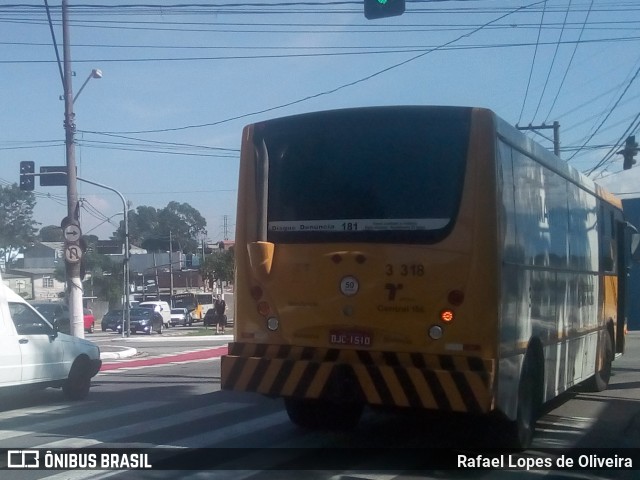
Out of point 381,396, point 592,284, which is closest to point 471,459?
point 381,396

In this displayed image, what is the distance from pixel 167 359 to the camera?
23.1 meters

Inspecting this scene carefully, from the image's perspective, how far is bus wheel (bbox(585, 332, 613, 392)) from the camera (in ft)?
45.6

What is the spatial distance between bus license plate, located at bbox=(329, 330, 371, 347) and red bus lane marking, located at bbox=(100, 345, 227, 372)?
40.2ft

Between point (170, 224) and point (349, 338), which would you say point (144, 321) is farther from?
point (170, 224)

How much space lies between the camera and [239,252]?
30.5 feet

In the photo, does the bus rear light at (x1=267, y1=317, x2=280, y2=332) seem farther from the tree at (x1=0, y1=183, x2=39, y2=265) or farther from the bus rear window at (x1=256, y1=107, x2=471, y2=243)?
the tree at (x1=0, y1=183, x2=39, y2=265)

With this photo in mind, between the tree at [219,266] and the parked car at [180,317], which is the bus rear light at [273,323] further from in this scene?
the tree at [219,266]

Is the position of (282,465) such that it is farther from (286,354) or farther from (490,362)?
(490,362)

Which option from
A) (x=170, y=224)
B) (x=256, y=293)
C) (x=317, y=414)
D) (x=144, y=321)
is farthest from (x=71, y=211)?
(x=170, y=224)

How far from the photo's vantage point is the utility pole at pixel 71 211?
69.1ft

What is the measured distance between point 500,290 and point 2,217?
76.2 metres

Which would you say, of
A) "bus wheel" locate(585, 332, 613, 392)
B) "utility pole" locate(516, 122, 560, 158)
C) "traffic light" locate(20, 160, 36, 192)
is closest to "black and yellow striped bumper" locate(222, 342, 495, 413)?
"bus wheel" locate(585, 332, 613, 392)

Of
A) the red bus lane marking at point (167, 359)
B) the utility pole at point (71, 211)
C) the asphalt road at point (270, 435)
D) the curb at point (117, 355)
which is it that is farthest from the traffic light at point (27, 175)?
the asphalt road at point (270, 435)

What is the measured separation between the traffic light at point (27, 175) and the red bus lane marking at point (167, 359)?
595cm
